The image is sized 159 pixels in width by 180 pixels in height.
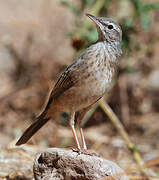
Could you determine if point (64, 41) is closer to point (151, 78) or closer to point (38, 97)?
point (38, 97)

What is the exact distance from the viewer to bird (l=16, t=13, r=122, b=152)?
463 cm

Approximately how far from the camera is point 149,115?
9906mm

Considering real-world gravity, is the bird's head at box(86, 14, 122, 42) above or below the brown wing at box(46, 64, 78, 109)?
above

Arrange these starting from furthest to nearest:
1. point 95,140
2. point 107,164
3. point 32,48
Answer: point 32,48, point 95,140, point 107,164

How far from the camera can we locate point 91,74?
4613 mm

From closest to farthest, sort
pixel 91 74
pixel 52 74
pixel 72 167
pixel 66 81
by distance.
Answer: pixel 72 167
pixel 91 74
pixel 66 81
pixel 52 74

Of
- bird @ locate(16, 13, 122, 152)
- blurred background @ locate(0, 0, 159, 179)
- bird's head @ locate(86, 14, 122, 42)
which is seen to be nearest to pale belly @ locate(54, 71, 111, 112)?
bird @ locate(16, 13, 122, 152)

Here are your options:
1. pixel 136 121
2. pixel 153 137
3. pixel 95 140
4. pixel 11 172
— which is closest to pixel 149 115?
pixel 136 121

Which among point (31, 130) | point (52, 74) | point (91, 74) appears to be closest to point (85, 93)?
point (91, 74)

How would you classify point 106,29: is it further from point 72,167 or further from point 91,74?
point 72,167

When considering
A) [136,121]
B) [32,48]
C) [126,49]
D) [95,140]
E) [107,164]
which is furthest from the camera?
Result: [32,48]

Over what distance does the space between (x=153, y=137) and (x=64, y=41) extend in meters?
3.66

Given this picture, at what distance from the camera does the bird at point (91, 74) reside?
4629 mm

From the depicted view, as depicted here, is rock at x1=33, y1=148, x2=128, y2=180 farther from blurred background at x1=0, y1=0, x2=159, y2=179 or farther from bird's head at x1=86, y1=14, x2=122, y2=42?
blurred background at x1=0, y1=0, x2=159, y2=179
